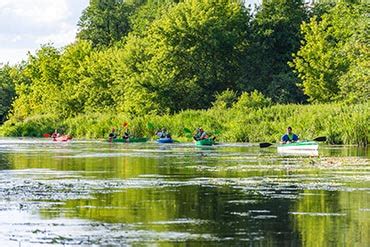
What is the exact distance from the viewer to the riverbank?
54531mm

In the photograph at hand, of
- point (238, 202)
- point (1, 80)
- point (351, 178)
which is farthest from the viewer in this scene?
point (1, 80)

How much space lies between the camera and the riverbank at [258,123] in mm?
54531

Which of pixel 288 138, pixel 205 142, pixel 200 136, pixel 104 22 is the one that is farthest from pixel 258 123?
pixel 104 22

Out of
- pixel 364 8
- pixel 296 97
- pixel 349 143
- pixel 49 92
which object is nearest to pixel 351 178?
pixel 349 143

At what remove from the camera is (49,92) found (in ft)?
368

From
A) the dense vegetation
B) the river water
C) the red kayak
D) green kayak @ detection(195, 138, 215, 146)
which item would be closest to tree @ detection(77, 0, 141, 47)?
the dense vegetation

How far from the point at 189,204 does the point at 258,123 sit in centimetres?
4441

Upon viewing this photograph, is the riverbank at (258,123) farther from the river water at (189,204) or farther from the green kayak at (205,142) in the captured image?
the river water at (189,204)

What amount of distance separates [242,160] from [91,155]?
10542 mm

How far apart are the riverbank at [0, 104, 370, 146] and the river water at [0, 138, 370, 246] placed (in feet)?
54.6

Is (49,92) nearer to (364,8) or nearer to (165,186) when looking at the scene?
(364,8)

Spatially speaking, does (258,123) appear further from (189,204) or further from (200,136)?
(189,204)

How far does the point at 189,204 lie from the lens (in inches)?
872

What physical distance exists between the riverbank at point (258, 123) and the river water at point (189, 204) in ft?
54.6
